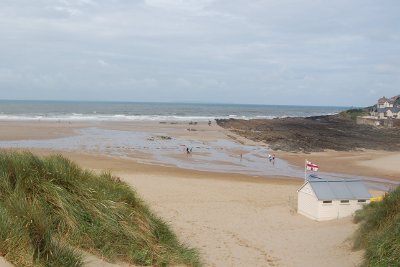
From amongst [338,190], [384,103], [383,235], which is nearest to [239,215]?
[338,190]

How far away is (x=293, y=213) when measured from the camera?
16016 mm

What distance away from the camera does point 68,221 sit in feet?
20.4

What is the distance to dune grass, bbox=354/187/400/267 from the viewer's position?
26.1 ft

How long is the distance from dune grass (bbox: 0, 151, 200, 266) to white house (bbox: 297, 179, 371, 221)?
791cm

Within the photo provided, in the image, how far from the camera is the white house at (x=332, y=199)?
1490cm

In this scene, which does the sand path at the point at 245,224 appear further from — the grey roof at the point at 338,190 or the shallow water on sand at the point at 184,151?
the shallow water on sand at the point at 184,151

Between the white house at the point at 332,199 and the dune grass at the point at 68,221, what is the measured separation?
7.91 m

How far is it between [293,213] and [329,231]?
2686 millimetres

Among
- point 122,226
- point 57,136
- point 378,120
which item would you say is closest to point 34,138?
point 57,136

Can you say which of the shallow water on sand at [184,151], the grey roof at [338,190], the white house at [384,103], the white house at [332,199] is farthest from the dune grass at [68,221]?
the white house at [384,103]

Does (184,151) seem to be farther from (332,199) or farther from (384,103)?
(384,103)

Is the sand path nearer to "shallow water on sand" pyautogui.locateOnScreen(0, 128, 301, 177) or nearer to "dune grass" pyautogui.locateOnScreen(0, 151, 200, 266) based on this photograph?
"dune grass" pyautogui.locateOnScreen(0, 151, 200, 266)

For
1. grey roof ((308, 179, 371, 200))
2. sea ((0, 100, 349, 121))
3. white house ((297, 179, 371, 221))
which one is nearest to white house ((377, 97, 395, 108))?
sea ((0, 100, 349, 121))

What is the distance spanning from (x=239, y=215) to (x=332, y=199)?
3188 millimetres
